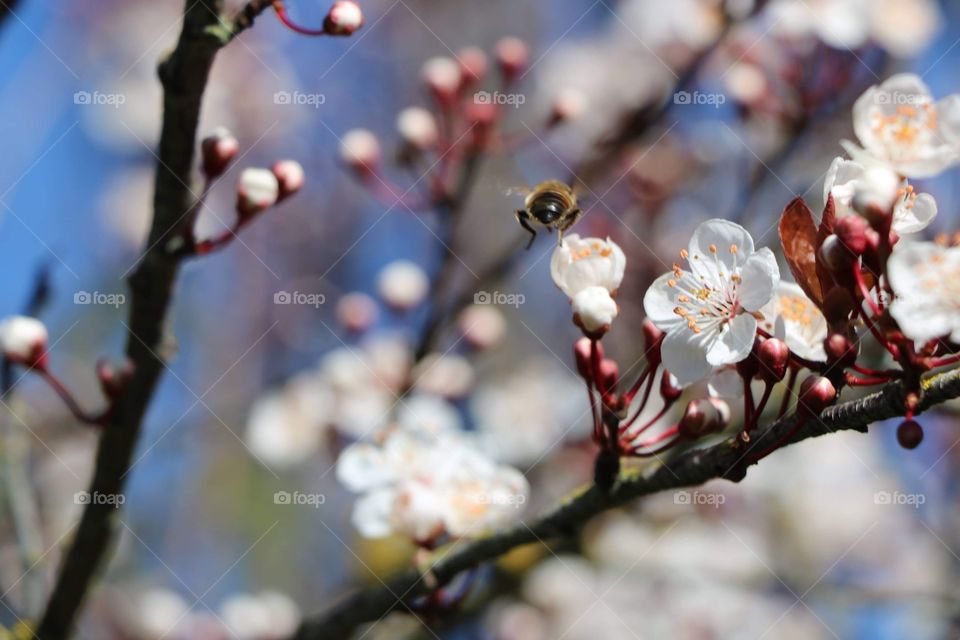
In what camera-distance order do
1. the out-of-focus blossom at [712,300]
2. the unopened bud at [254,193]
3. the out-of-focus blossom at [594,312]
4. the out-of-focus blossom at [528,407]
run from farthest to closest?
the out-of-focus blossom at [528,407] < the unopened bud at [254,193] < the out-of-focus blossom at [594,312] < the out-of-focus blossom at [712,300]

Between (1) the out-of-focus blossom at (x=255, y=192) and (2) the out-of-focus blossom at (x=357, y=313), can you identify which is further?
(2) the out-of-focus blossom at (x=357, y=313)

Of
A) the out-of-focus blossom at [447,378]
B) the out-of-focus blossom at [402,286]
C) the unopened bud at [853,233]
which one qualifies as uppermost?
the unopened bud at [853,233]

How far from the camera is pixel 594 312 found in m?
1.44

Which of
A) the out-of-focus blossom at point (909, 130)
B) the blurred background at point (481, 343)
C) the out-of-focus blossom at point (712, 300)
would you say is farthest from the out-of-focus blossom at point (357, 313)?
the out-of-focus blossom at point (909, 130)

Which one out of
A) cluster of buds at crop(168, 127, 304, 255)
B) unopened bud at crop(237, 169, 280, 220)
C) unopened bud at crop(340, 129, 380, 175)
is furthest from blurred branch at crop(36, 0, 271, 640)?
unopened bud at crop(340, 129, 380, 175)

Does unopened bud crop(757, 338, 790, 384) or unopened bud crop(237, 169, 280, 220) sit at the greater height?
unopened bud crop(237, 169, 280, 220)

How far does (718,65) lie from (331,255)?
2314 millimetres

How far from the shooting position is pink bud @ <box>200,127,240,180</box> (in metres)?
1.65

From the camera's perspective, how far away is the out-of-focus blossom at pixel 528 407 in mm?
3627

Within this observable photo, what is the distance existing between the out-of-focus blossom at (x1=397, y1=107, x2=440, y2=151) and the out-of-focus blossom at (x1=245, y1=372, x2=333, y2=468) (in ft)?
3.25

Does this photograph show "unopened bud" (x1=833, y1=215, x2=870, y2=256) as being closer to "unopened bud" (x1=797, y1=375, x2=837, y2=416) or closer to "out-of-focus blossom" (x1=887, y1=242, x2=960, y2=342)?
"out-of-focus blossom" (x1=887, y1=242, x2=960, y2=342)

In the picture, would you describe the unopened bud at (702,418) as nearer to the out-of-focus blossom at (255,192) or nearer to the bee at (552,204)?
the bee at (552,204)

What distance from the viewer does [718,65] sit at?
3.61m

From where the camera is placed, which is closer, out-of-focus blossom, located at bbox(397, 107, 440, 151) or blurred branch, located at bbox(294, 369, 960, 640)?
blurred branch, located at bbox(294, 369, 960, 640)
